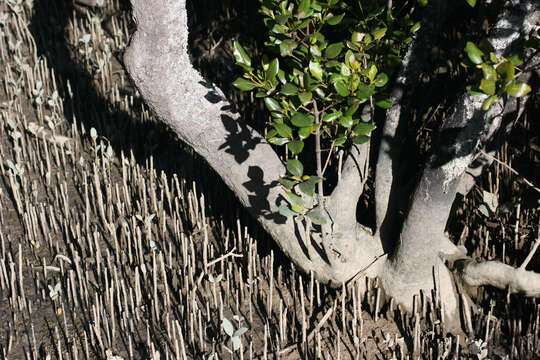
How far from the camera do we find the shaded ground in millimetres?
2354

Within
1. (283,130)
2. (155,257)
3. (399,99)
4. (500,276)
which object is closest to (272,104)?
(283,130)

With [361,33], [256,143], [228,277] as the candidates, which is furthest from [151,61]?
[228,277]

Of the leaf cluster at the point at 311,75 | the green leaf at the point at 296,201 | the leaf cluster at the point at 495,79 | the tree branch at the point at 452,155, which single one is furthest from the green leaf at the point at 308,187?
Result: the leaf cluster at the point at 495,79

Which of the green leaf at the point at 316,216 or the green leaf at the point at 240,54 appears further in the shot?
the green leaf at the point at 316,216

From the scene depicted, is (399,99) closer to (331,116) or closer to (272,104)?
(331,116)

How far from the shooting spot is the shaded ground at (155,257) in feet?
7.72

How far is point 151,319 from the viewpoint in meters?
2.45

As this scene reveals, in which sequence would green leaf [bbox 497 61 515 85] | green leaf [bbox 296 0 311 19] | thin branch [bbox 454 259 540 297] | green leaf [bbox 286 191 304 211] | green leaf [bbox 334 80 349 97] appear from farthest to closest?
thin branch [bbox 454 259 540 297]
green leaf [bbox 286 191 304 211]
green leaf [bbox 334 80 349 97]
green leaf [bbox 296 0 311 19]
green leaf [bbox 497 61 515 85]

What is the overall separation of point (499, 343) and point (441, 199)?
2.01 feet

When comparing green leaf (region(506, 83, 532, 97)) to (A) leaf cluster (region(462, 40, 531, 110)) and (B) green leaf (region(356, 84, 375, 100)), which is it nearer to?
(A) leaf cluster (region(462, 40, 531, 110))

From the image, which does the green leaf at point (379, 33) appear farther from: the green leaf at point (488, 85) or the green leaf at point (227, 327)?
the green leaf at point (227, 327)

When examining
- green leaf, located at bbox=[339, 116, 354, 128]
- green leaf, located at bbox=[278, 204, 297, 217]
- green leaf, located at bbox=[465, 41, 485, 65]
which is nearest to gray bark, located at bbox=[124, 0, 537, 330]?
green leaf, located at bbox=[278, 204, 297, 217]

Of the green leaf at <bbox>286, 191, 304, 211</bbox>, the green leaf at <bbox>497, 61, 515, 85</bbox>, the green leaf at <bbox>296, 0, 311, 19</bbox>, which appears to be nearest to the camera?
the green leaf at <bbox>497, 61, 515, 85</bbox>

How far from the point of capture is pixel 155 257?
266cm
